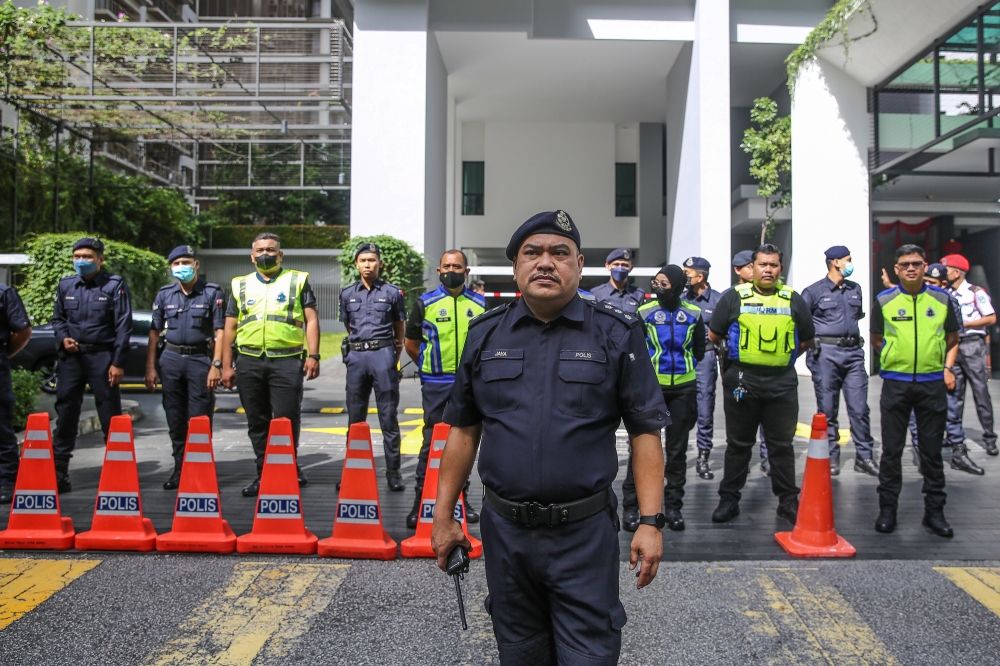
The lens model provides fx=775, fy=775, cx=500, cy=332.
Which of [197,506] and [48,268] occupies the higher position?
[48,268]

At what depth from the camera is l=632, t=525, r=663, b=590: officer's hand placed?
97.3 inches

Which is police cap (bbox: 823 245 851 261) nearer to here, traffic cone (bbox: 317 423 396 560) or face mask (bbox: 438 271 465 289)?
face mask (bbox: 438 271 465 289)

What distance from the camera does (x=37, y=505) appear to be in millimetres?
5250

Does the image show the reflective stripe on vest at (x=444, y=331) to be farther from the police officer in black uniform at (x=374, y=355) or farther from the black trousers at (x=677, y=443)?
the black trousers at (x=677, y=443)

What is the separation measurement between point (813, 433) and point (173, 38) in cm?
1789

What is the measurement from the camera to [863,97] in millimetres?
16547

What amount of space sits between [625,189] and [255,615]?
2527 cm

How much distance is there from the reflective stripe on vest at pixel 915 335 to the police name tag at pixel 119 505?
17.8 feet

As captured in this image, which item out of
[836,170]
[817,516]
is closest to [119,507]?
[817,516]

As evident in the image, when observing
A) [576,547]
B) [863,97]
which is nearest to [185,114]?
[863,97]

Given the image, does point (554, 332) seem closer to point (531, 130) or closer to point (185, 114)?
point (185, 114)

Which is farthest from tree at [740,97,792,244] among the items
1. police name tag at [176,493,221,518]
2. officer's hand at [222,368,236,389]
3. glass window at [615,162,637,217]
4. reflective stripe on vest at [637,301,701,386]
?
police name tag at [176,493,221,518]

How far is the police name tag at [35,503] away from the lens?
524cm

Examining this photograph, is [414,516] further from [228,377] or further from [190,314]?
[190,314]
